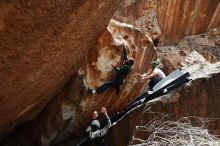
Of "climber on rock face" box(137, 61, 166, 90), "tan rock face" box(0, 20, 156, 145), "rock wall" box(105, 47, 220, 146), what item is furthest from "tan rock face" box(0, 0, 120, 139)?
"climber on rock face" box(137, 61, 166, 90)

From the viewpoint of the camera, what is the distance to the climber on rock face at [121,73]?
8719mm

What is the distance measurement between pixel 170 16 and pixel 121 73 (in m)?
9.17

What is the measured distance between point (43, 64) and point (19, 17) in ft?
5.04

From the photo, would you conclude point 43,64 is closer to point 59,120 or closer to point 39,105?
point 39,105

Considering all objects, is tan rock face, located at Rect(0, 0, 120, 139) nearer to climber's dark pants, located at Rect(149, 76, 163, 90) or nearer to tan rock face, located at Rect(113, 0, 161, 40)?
climber's dark pants, located at Rect(149, 76, 163, 90)

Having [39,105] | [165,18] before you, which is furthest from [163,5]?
[39,105]

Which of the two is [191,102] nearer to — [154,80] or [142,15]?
[154,80]

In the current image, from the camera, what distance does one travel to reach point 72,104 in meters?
8.80

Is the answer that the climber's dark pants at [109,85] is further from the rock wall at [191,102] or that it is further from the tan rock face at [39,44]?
the tan rock face at [39,44]

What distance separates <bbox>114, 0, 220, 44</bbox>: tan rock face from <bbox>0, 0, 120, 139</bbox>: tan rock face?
7.96 meters

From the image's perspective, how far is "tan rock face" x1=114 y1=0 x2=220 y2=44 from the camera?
15.4 meters

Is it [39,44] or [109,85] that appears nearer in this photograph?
[39,44]

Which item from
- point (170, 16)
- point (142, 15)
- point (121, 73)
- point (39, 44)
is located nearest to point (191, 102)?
point (121, 73)

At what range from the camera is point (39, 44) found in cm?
534
